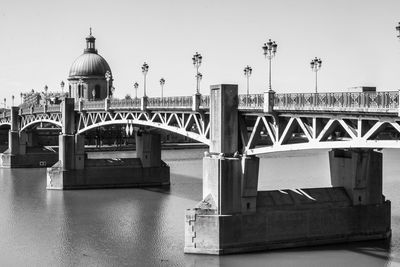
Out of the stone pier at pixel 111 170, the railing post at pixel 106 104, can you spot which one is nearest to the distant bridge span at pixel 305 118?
the railing post at pixel 106 104

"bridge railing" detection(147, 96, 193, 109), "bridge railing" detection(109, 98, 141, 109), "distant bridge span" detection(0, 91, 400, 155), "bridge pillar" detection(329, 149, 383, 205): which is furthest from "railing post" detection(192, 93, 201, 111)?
"bridge railing" detection(109, 98, 141, 109)

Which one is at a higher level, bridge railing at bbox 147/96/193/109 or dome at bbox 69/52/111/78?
dome at bbox 69/52/111/78

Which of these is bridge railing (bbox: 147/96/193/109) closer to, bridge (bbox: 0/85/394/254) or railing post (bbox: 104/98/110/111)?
bridge (bbox: 0/85/394/254)

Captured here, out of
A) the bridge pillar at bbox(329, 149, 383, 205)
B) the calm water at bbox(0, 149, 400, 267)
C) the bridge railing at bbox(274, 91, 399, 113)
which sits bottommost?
the calm water at bbox(0, 149, 400, 267)

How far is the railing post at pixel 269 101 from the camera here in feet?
110

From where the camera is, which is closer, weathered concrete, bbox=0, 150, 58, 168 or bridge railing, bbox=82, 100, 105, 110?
bridge railing, bbox=82, 100, 105, 110

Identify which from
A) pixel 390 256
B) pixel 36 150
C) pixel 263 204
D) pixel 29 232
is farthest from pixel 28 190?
pixel 390 256

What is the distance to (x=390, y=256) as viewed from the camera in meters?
33.4

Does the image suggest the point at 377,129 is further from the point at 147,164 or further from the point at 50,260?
the point at 147,164

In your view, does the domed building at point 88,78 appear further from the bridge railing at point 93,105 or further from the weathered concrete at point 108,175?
the weathered concrete at point 108,175

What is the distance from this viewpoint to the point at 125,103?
59031 millimetres

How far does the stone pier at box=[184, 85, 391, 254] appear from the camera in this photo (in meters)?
34.1

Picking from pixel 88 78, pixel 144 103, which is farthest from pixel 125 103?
pixel 88 78

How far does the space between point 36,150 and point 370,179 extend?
200 feet
